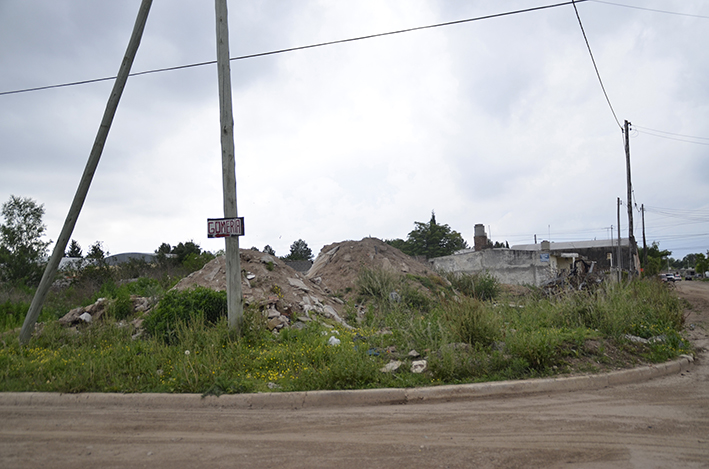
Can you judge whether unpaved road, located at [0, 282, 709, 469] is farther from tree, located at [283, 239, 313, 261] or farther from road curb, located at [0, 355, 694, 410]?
tree, located at [283, 239, 313, 261]

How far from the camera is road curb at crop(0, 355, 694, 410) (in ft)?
17.5

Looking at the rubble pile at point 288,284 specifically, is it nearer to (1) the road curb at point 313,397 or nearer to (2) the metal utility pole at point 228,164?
(2) the metal utility pole at point 228,164

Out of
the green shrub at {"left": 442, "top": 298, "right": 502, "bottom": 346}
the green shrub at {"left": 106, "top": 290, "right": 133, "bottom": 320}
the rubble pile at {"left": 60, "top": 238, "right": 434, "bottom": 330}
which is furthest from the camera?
the green shrub at {"left": 106, "top": 290, "right": 133, "bottom": 320}

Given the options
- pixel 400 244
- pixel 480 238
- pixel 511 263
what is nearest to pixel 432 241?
pixel 400 244

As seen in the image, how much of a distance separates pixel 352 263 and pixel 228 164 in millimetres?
10680

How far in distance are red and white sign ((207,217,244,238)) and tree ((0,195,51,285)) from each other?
19648mm

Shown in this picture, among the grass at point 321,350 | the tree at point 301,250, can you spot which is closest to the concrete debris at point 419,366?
the grass at point 321,350

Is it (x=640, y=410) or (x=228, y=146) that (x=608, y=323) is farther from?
(x=228, y=146)

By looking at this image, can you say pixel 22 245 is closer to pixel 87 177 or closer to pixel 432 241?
pixel 87 177

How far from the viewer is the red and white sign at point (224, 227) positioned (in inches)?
308

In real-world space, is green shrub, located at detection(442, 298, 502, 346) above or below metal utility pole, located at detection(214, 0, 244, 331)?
below

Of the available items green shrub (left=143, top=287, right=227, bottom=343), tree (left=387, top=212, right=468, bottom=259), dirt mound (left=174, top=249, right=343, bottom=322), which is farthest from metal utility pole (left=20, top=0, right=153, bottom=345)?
tree (left=387, top=212, right=468, bottom=259)

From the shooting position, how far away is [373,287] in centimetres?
1459

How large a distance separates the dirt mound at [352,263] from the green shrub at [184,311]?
7101 millimetres
